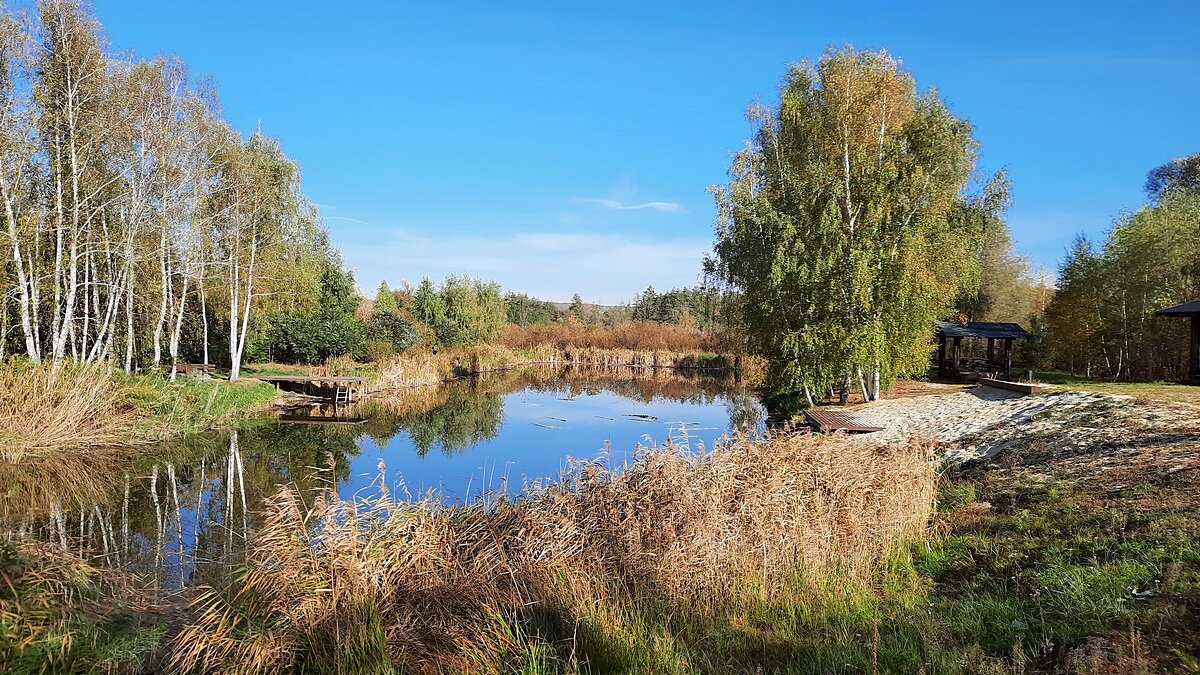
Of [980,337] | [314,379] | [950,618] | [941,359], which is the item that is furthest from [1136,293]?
[314,379]

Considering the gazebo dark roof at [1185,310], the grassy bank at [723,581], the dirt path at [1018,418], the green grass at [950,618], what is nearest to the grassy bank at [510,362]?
the dirt path at [1018,418]

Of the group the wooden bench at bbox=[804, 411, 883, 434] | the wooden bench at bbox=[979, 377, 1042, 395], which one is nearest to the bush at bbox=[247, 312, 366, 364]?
the wooden bench at bbox=[804, 411, 883, 434]

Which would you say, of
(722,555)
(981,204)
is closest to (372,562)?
(722,555)

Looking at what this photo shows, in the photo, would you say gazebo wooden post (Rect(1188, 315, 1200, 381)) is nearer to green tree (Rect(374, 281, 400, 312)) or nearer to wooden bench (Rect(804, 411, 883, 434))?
wooden bench (Rect(804, 411, 883, 434))

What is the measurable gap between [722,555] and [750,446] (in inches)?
53.3

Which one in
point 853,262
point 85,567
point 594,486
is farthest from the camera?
point 853,262

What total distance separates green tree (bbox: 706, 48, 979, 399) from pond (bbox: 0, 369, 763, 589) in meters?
3.42

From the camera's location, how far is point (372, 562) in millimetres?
A: 4430

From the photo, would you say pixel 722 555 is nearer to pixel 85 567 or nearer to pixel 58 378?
Result: pixel 85 567

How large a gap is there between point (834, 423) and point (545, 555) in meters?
9.09

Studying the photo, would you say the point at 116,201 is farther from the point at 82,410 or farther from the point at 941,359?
the point at 941,359

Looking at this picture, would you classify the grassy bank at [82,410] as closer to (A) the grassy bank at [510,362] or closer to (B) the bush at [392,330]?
(A) the grassy bank at [510,362]

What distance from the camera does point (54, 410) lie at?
12289mm

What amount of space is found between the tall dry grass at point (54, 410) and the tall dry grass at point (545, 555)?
9912mm
